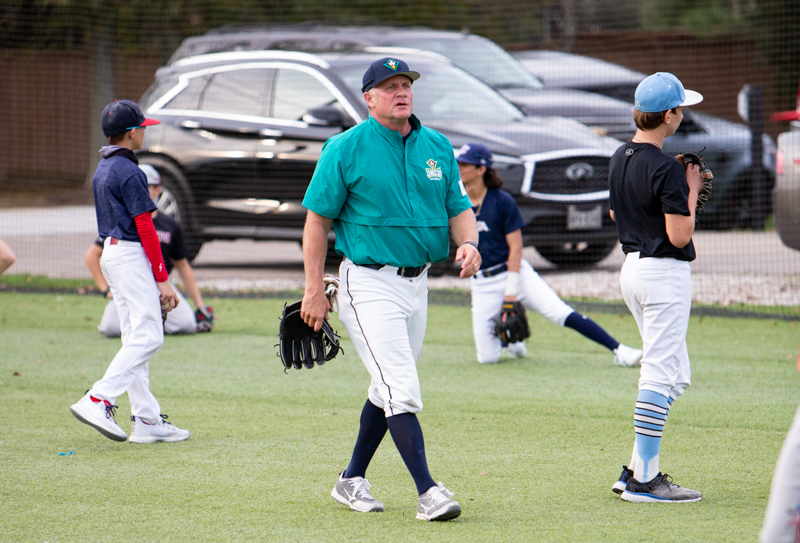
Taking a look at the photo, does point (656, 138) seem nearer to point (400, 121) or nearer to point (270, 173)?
point (400, 121)

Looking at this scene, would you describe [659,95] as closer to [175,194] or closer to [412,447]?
[412,447]

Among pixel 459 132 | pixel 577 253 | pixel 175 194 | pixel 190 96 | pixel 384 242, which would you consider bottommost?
pixel 577 253

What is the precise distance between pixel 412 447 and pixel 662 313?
1.19 meters

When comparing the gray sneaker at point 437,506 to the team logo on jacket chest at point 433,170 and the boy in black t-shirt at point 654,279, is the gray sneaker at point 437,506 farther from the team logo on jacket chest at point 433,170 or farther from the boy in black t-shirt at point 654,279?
the team logo on jacket chest at point 433,170

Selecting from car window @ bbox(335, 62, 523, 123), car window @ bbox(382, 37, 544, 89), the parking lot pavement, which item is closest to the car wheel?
the parking lot pavement

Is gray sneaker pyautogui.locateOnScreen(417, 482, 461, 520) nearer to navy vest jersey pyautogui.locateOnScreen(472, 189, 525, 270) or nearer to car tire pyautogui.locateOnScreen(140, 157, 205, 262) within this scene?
navy vest jersey pyautogui.locateOnScreen(472, 189, 525, 270)

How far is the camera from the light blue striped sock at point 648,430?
409 centimetres

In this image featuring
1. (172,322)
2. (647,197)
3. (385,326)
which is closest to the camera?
(385,326)

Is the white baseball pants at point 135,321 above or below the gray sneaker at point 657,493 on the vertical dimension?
above

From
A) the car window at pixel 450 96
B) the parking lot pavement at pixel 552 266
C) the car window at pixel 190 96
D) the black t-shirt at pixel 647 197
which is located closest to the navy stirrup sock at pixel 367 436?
the black t-shirt at pixel 647 197

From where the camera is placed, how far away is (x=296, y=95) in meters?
11.1

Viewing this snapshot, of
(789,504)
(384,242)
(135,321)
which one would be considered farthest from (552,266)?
(789,504)

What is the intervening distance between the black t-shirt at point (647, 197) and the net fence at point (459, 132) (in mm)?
5632

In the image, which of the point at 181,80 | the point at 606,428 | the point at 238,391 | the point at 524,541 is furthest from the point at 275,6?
the point at 524,541
